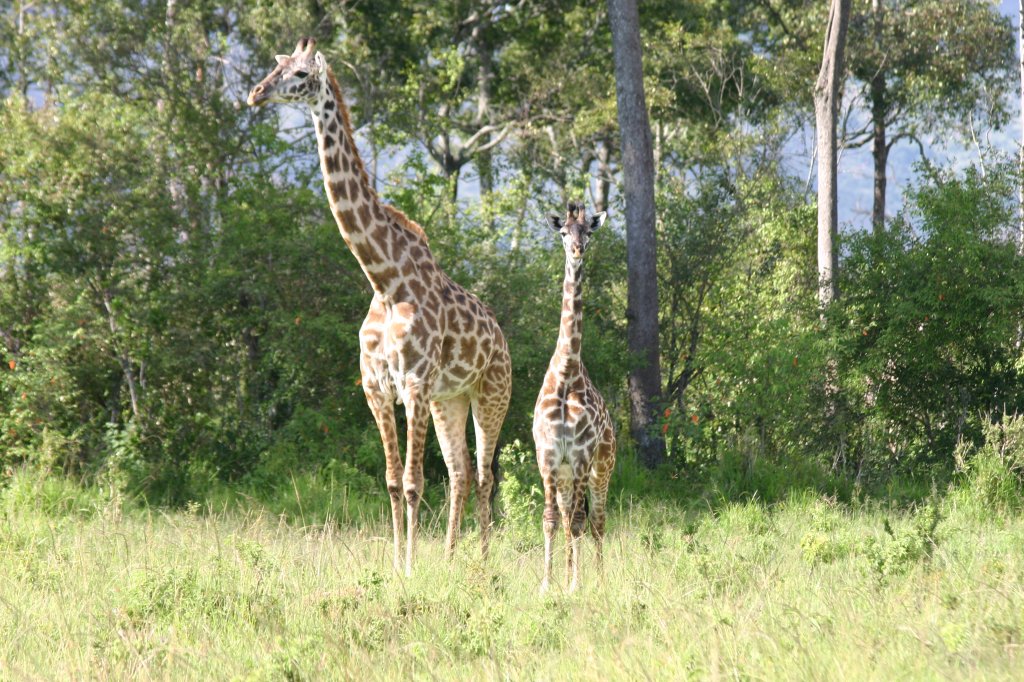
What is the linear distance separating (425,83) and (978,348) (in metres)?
14.4

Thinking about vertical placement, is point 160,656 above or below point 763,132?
below

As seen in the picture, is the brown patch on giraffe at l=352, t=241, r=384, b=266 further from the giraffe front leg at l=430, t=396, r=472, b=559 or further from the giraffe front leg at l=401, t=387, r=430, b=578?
the giraffe front leg at l=430, t=396, r=472, b=559

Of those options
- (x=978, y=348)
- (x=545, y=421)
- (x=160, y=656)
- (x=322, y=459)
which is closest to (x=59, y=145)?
(x=322, y=459)

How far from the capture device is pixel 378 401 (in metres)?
7.72

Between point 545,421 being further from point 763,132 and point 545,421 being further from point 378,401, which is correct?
point 763,132

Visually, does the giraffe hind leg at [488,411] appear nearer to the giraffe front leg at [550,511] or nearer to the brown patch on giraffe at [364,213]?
the giraffe front leg at [550,511]

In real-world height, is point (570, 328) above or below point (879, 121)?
below

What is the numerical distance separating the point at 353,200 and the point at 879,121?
21819mm

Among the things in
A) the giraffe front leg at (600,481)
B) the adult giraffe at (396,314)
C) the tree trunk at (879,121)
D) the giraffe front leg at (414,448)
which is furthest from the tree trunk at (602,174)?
the giraffe front leg at (414,448)

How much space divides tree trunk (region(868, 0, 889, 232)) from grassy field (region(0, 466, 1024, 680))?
17.9m

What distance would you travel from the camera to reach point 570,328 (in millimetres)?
7559

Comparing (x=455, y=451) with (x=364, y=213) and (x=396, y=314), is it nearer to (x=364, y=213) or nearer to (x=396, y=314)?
(x=396, y=314)

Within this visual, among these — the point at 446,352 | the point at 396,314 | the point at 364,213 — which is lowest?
the point at 446,352

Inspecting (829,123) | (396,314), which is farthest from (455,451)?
(829,123)
